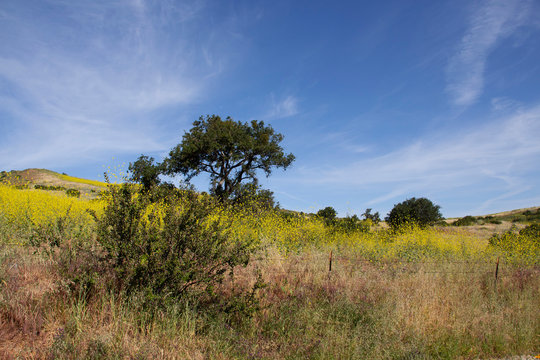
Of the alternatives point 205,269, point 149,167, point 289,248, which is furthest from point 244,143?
point 205,269

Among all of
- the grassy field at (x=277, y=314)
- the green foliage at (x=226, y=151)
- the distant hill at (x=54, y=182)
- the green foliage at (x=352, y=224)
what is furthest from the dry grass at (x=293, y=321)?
the distant hill at (x=54, y=182)

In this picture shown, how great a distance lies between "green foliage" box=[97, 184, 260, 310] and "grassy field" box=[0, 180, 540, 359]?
255mm

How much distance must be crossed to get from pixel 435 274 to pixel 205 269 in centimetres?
647

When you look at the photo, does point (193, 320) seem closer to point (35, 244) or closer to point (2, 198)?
point (35, 244)

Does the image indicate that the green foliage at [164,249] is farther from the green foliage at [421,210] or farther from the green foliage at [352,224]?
the green foliage at [421,210]

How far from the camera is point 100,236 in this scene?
4664 millimetres

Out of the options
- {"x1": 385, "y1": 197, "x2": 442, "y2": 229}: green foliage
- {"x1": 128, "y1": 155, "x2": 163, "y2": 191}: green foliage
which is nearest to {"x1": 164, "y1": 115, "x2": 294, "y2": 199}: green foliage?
{"x1": 128, "y1": 155, "x2": 163, "y2": 191}: green foliage

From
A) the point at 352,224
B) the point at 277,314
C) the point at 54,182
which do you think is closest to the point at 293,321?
the point at 277,314

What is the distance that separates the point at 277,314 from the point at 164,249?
2.13 meters

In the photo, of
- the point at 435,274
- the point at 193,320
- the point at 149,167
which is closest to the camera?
the point at 193,320

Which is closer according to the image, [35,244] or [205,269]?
[205,269]

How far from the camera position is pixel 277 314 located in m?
5.11

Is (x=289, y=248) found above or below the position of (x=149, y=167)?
below

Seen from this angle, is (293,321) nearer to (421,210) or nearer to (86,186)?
(421,210)
